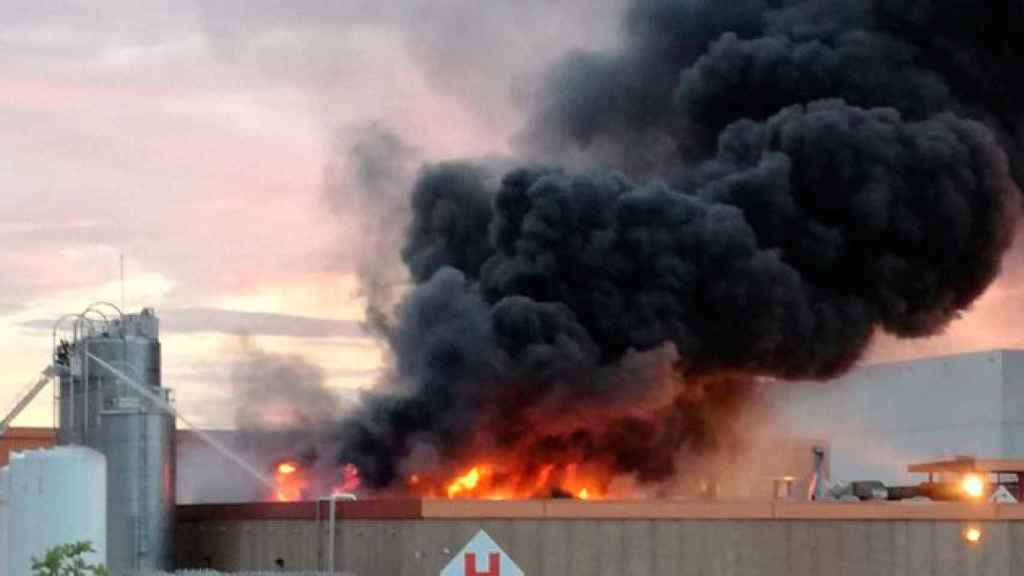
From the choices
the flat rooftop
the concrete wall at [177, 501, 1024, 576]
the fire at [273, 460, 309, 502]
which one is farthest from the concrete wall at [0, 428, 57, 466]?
the concrete wall at [177, 501, 1024, 576]

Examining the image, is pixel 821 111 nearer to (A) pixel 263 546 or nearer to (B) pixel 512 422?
(B) pixel 512 422

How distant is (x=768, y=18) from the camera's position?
6319cm

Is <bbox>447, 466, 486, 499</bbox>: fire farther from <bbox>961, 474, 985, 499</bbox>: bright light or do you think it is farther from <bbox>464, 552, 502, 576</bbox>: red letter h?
<bbox>464, 552, 502, 576</bbox>: red letter h

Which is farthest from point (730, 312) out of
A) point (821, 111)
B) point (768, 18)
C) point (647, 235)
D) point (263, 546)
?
point (263, 546)

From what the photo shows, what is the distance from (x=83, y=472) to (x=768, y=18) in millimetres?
28429

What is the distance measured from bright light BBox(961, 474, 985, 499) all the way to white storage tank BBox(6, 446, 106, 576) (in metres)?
18.9

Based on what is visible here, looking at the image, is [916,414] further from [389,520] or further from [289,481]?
[389,520]

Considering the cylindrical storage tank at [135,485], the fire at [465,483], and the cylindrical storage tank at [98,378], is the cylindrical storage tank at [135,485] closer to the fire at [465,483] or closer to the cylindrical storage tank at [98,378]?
the cylindrical storage tank at [98,378]

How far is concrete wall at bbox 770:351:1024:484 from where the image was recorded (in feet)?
246

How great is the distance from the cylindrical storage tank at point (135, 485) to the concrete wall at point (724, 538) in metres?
10.0

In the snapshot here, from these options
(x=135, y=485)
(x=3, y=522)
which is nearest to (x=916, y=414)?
(x=135, y=485)

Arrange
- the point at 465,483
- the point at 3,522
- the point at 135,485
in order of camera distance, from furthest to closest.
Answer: the point at 465,483, the point at 135,485, the point at 3,522

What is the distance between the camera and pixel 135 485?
47500 millimetres

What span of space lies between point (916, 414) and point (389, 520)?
139 ft
